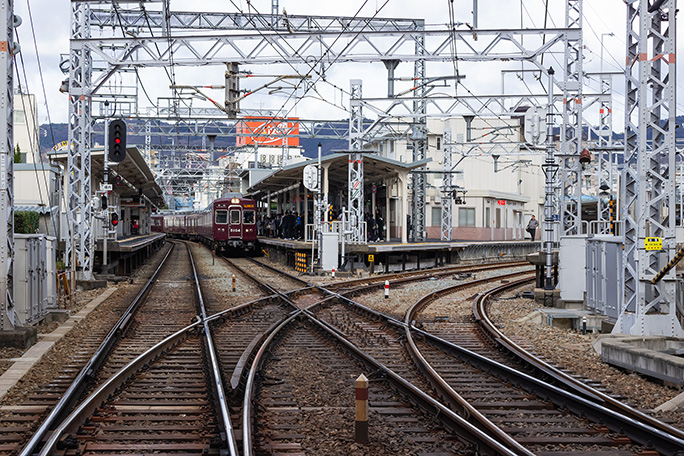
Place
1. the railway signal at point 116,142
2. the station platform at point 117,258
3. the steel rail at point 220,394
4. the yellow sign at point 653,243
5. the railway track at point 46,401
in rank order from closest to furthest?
the steel rail at point 220,394 → the railway track at point 46,401 → the yellow sign at point 653,243 → the railway signal at point 116,142 → the station platform at point 117,258

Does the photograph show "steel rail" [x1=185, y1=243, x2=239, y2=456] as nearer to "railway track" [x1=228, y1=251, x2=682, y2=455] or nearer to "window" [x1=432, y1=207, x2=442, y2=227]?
"railway track" [x1=228, y1=251, x2=682, y2=455]

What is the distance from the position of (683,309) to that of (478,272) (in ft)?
53.3

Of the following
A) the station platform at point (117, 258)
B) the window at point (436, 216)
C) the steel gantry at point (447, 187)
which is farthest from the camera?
the window at point (436, 216)

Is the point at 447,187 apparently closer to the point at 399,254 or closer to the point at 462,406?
the point at 399,254

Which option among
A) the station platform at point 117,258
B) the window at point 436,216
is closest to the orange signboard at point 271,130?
the station platform at point 117,258

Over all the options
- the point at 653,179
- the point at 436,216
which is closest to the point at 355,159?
the point at 653,179

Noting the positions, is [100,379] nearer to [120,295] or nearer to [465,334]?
[465,334]

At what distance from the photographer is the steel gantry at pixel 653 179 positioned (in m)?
10.2

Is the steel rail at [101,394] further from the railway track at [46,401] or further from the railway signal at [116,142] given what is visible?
the railway signal at [116,142]

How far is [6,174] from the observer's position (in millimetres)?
9836

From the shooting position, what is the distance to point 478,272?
27.6 meters

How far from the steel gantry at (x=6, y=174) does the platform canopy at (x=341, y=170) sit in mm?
15883

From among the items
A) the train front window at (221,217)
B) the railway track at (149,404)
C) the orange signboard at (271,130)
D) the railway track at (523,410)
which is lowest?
the railway track at (523,410)

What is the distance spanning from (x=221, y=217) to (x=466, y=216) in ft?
52.6
